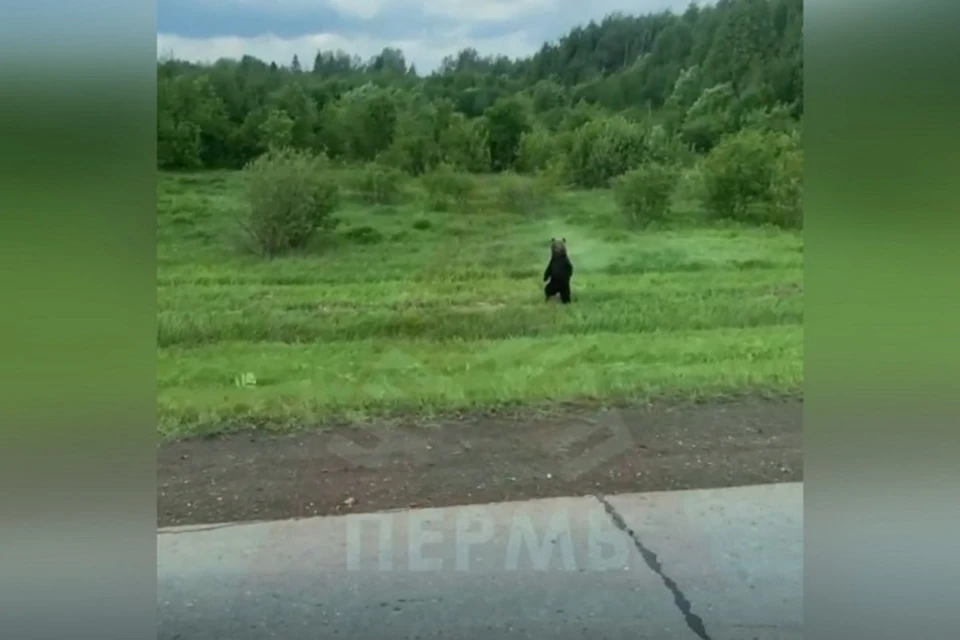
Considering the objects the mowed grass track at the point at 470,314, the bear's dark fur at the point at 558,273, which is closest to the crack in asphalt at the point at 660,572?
the mowed grass track at the point at 470,314

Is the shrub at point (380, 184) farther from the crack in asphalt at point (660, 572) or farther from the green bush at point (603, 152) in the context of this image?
the crack in asphalt at point (660, 572)

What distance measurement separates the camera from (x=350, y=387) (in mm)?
2014

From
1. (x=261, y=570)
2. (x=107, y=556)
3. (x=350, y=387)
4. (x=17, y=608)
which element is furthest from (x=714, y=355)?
(x=17, y=608)

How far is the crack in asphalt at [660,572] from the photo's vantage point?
1.99m

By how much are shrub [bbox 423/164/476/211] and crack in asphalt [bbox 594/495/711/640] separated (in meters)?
0.65

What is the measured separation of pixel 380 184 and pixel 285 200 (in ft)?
0.62

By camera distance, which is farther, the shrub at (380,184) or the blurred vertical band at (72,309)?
the shrub at (380,184)

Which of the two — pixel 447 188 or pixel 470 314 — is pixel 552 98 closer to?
pixel 447 188

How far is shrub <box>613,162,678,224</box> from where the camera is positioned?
207cm

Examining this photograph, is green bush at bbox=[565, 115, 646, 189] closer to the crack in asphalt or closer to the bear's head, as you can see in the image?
the bear's head

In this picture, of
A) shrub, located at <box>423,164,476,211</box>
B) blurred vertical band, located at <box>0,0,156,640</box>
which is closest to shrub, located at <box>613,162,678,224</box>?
shrub, located at <box>423,164,476,211</box>

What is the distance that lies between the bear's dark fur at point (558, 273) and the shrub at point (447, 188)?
0.20 m

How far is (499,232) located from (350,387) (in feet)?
1.40

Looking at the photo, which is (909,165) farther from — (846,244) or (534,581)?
(534,581)
